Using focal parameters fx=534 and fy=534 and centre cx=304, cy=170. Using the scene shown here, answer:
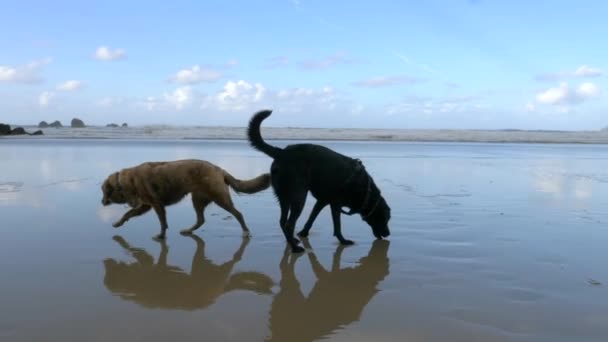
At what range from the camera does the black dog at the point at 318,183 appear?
6156 millimetres

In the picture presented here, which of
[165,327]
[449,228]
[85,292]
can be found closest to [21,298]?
[85,292]

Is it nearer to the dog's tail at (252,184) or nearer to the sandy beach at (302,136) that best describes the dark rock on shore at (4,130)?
the sandy beach at (302,136)

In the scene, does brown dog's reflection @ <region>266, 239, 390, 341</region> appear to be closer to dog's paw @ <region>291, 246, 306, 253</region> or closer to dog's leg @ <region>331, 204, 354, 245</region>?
dog's paw @ <region>291, 246, 306, 253</region>

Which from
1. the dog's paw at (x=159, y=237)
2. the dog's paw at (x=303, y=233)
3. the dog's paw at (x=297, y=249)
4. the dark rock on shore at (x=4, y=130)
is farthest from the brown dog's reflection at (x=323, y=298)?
the dark rock on shore at (x=4, y=130)

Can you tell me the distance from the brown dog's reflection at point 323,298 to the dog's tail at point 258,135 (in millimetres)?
1292

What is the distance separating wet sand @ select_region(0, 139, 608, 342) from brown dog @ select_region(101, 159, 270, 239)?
318 millimetres

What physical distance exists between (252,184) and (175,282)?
2.65 meters

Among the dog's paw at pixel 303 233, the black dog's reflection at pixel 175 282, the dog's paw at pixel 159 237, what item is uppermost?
the dog's paw at pixel 303 233

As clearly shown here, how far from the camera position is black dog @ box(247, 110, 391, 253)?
20.2 feet

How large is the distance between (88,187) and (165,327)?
7627mm

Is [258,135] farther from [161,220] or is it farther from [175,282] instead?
[175,282]

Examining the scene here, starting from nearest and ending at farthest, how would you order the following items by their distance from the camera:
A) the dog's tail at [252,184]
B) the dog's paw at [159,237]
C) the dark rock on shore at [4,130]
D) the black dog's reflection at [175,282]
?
the black dog's reflection at [175,282] < the dog's paw at [159,237] < the dog's tail at [252,184] < the dark rock on shore at [4,130]

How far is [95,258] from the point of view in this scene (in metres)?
5.20

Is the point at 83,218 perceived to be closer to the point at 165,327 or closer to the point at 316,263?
the point at 316,263
